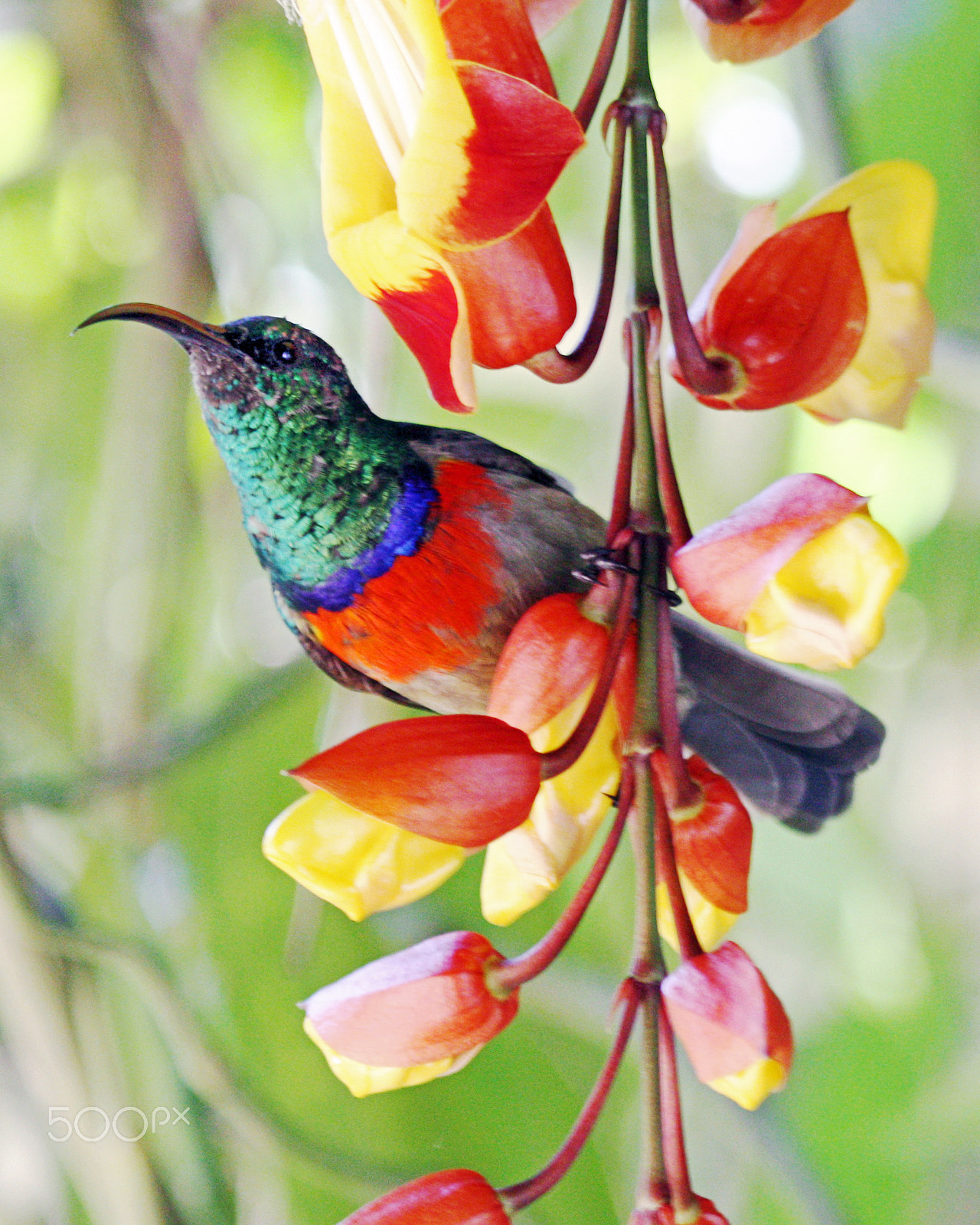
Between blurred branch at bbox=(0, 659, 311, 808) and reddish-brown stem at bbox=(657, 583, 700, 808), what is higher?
reddish-brown stem at bbox=(657, 583, 700, 808)

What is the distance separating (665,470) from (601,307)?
46mm

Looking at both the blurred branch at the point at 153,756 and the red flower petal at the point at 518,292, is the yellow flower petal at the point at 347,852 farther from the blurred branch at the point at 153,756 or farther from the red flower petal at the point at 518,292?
the blurred branch at the point at 153,756

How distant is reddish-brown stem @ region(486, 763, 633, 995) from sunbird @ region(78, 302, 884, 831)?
80 mm

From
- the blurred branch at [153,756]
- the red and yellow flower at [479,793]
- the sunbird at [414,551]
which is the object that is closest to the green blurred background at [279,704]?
the blurred branch at [153,756]

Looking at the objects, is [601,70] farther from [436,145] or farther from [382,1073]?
[382,1073]

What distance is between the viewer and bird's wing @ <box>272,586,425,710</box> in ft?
1.13

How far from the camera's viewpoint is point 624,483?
246mm

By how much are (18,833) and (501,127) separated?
0.35 m

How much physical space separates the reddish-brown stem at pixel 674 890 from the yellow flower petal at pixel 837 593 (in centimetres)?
5

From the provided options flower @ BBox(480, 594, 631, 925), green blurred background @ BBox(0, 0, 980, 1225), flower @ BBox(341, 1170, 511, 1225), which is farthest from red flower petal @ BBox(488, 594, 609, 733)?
green blurred background @ BBox(0, 0, 980, 1225)

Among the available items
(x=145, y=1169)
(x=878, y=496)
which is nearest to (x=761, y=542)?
(x=878, y=496)

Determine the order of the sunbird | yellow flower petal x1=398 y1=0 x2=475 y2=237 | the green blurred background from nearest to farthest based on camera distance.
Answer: yellow flower petal x1=398 y1=0 x2=475 y2=237 < the sunbird < the green blurred background

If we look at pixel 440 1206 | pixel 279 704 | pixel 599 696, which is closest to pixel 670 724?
pixel 599 696

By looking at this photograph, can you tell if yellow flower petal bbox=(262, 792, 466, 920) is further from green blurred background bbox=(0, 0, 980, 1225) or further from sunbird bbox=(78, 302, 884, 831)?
green blurred background bbox=(0, 0, 980, 1225)
